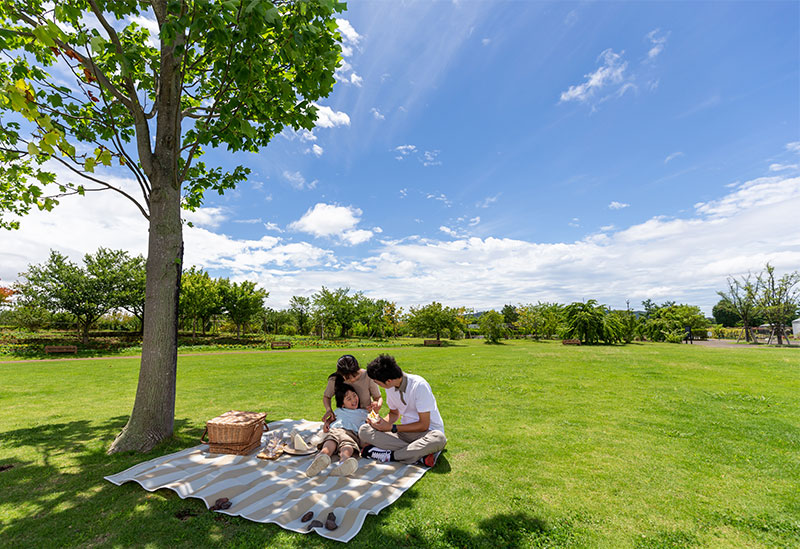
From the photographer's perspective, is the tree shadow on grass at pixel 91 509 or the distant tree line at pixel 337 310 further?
the distant tree line at pixel 337 310

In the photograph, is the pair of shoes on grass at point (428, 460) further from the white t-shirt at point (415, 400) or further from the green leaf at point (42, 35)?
the green leaf at point (42, 35)

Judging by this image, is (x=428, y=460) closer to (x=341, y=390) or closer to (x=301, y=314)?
(x=341, y=390)

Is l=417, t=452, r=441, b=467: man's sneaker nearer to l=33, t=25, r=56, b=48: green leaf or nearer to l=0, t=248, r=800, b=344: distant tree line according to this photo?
l=33, t=25, r=56, b=48: green leaf

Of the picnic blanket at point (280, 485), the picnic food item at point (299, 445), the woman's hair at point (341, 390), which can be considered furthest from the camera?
the woman's hair at point (341, 390)

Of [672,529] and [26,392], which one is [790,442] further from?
[26,392]

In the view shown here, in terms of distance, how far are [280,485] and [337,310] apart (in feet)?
118

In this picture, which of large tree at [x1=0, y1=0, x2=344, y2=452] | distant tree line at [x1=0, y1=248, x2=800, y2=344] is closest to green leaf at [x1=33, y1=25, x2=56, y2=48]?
large tree at [x1=0, y1=0, x2=344, y2=452]

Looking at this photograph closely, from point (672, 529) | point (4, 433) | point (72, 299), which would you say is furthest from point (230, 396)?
point (72, 299)

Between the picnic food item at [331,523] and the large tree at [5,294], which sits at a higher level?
the large tree at [5,294]

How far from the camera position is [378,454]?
444 centimetres

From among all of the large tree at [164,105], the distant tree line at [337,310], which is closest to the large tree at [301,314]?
the distant tree line at [337,310]

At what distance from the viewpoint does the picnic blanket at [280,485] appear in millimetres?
3137

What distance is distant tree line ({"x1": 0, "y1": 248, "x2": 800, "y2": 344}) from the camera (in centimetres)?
2380

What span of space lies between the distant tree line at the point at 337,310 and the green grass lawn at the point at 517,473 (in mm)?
19461
